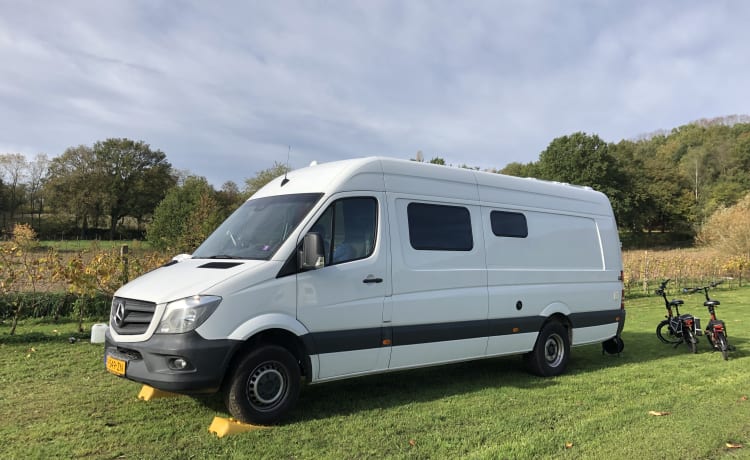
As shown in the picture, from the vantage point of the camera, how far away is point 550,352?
7859 millimetres

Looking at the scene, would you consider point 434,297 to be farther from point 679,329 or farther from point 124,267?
point 124,267

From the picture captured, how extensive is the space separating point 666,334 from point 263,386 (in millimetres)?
8667

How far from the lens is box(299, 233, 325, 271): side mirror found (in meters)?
5.10

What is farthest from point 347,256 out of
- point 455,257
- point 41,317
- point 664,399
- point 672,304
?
point 41,317

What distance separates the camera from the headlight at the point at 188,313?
4633 millimetres

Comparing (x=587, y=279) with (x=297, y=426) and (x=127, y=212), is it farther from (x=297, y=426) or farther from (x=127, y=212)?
(x=127, y=212)

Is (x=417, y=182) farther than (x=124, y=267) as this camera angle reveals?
No

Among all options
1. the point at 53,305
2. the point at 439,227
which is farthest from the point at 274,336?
the point at 53,305

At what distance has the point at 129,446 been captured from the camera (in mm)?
4445

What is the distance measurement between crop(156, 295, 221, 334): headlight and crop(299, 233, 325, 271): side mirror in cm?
91

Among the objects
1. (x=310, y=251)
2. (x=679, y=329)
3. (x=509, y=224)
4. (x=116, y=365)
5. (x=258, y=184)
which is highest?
(x=258, y=184)

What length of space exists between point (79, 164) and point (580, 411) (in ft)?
232

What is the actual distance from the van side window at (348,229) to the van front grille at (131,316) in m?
1.72

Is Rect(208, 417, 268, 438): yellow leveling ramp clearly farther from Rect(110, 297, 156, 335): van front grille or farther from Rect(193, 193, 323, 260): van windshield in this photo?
Rect(193, 193, 323, 260): van windshield
